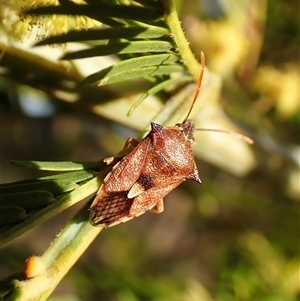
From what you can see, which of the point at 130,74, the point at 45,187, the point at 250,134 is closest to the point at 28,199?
the point at 45,187

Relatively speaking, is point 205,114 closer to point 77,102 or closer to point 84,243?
point 77,102

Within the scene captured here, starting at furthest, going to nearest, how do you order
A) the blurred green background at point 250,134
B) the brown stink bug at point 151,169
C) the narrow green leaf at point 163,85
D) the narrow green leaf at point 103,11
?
the blurred green background at point 250,134 → the brown stink bug at point 151,169 → the narrow green leaf at point 163,85 → the narrow green leaf at point 103,11

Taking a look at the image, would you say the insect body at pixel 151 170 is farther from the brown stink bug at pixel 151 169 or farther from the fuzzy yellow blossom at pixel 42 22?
the fuzzy yellow blossom at pixel 42 22

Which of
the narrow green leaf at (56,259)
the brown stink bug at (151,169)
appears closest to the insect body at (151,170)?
the brown stink bug at (151,169)

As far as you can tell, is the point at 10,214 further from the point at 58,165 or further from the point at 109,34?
the point at 109,34

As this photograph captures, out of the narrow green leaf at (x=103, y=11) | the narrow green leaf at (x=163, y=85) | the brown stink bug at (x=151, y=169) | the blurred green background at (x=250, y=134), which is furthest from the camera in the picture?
the blurred green background at (x=250, y=134)

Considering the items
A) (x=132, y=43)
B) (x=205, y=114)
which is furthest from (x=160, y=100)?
(x=132, y=43)

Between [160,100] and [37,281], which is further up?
[160,100]

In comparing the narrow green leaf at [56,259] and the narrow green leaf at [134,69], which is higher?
the narrow green leaf at [134,69]

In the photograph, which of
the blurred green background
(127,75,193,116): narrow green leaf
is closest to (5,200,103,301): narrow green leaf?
(127,75,193,116): narrow green leaf
